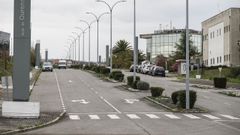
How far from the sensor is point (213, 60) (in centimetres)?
10956

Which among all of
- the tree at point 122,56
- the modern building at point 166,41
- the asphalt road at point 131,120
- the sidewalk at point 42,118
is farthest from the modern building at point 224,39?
the asphalt road at point 131,120

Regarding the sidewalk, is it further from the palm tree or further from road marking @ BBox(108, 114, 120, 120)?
the palm tree

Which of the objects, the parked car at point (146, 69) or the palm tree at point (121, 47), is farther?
the palm tree at point (121, 47)

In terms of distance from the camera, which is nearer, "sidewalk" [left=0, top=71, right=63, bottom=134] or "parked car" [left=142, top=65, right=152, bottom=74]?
"sidewalk" [left=0, top=71, right=63, bottom=134]

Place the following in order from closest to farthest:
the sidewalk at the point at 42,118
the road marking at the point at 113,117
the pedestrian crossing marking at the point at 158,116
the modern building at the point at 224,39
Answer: the sidewalk at the point at 42,118 < the road marking at the point at 113,117 < the pedestrian crossing marking at the point at 158,116 < the modern building at the point at 224,39

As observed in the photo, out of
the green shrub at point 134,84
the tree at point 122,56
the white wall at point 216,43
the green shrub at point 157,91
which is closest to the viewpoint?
the green shrub at point 157,91

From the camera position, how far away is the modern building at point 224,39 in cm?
9362

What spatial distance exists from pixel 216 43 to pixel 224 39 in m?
7.14

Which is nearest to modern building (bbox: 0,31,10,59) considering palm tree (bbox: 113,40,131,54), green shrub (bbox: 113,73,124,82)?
→ green shrub (bbox: 113,73,124,82)

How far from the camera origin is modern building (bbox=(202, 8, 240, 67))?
9362cm

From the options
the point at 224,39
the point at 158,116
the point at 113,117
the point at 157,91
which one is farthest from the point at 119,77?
the point at 113,117

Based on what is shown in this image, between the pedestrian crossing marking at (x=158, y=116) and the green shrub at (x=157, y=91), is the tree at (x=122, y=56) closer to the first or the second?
the green shrub at (x=157, y=91)

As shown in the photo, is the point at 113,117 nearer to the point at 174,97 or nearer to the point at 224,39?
the point at 174,97

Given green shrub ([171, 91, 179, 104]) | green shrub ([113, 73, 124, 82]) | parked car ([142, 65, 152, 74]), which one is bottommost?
green shrub ([171, 91, 179, 104])
